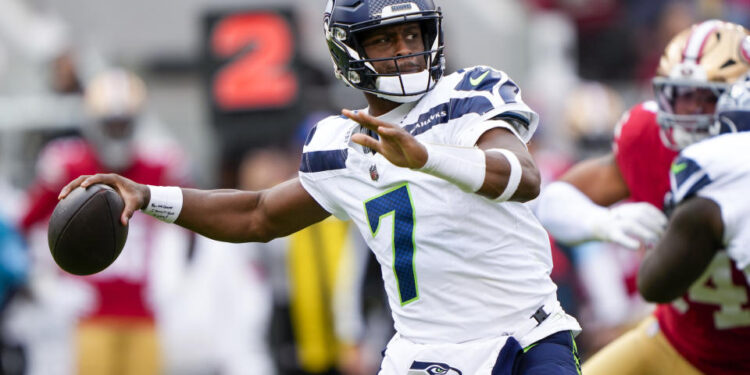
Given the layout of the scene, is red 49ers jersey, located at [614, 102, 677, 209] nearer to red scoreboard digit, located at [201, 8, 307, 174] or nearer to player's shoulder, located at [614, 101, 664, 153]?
player's shoulder, located at [614, 101, 664, 153]

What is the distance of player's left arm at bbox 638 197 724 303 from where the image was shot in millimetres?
4254

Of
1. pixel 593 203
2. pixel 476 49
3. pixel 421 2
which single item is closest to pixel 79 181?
pixel 421 2

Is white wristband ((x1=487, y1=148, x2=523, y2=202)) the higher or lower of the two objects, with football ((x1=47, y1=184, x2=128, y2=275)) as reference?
higher

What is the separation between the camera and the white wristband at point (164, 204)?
167 inches

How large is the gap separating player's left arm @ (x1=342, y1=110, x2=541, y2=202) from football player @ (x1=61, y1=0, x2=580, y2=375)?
0.02 metres

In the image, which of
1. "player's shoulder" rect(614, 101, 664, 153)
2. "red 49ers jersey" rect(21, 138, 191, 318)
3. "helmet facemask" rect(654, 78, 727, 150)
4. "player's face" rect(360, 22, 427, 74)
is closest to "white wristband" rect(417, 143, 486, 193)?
"player's face" rect(360, 22, 427, 74)

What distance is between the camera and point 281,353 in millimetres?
8375

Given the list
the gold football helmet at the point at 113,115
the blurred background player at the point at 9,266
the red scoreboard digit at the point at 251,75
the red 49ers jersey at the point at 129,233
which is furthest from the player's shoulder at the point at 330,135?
the red scoreboard digit at the point at 251,75

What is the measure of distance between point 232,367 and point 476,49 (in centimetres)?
530

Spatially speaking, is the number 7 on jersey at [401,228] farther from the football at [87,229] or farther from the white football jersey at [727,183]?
the white football jersey at [727,183]

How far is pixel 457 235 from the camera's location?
3.91 meters

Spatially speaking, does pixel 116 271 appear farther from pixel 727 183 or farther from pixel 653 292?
pixel 727 183

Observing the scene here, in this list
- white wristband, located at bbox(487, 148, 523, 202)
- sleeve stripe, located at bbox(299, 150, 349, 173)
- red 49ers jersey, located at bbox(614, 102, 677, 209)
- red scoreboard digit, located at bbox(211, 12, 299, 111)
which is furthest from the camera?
red scoreboard digit, located at bbox(211, 12, 299, 111)

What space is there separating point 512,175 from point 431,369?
2.34 feet
